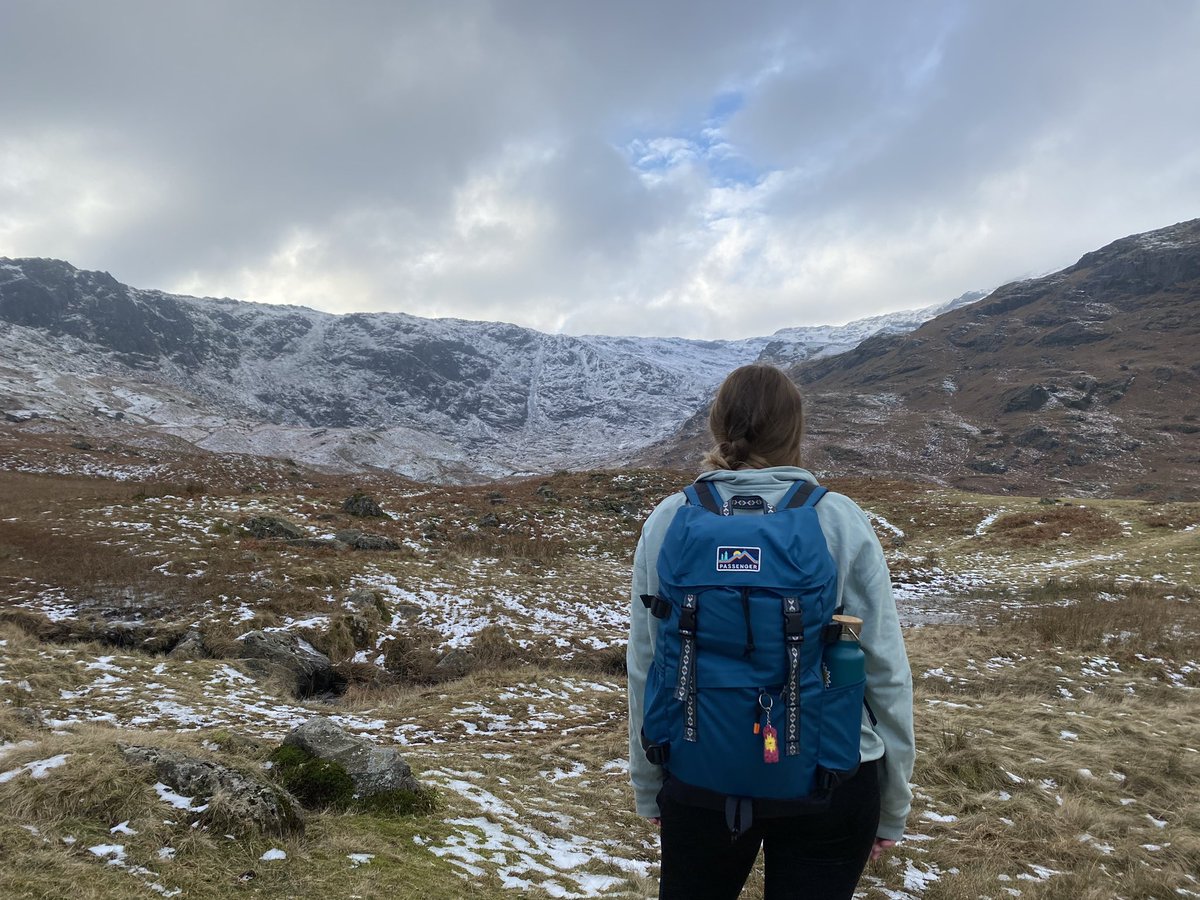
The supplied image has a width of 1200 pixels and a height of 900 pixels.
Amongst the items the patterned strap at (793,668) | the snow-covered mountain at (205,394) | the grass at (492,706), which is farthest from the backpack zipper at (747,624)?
the snow-covered mountain at (205,394)

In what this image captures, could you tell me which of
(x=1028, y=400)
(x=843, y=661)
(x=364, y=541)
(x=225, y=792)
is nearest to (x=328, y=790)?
(x=225, y=792)

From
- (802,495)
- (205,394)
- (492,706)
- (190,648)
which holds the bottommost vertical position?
(492,706)

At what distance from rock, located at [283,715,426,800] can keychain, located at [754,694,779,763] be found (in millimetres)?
4146

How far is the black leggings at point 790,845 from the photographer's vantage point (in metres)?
2.23

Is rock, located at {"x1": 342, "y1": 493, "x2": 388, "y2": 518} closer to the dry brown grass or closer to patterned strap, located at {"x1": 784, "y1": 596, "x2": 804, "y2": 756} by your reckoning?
patterned strap, located at {"x1": 784, "y1": 596, "x2": 804, "y2": 756}

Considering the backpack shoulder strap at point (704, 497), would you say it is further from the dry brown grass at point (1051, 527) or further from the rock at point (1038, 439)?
the rock at point (1038, 439)

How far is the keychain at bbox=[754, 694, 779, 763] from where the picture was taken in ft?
6.60

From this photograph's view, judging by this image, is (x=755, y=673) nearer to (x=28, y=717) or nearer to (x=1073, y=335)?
(x=28, y=717)

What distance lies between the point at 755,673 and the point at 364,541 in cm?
1981

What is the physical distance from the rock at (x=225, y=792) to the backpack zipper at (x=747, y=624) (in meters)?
3.71

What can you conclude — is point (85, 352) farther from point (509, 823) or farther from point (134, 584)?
point (509, 823)

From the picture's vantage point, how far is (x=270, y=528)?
19781 mm

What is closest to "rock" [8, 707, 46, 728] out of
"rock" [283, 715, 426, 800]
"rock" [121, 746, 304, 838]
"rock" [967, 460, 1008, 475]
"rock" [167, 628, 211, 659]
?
"rock" [121, 746, 304, 838]

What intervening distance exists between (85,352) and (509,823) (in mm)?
194353
